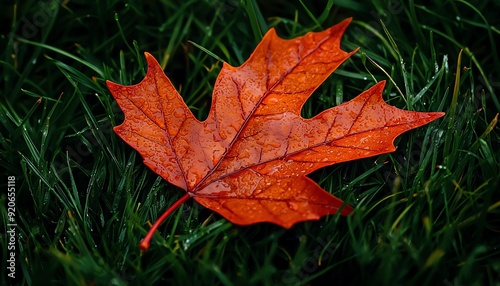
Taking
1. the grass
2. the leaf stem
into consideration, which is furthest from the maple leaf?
the grass

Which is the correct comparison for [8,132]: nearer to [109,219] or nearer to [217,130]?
[109,219]

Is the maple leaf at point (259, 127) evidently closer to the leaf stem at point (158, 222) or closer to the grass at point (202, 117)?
the leaf stem at point (158, 222)

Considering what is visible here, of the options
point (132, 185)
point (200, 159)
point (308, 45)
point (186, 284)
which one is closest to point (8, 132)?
point (132, 185)

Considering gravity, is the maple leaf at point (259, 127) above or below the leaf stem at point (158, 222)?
above

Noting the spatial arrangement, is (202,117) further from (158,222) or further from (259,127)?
(158,222)

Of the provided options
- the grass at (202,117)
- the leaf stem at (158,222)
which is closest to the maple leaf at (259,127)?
the leaf stem at (158,222)
